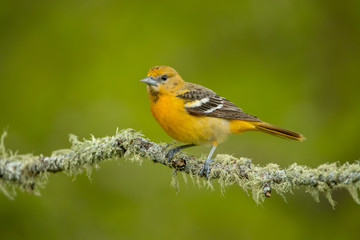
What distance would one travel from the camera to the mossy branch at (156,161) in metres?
2.58

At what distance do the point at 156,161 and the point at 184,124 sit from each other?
2.94ft

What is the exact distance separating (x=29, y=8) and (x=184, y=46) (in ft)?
8.37

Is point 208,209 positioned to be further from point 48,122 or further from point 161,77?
point 48,122

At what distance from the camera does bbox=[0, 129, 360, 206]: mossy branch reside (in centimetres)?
258

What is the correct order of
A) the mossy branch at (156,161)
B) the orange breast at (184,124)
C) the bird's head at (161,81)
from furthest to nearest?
the bird's head at (161,81), the orange breast at (184,124), the mossy branch at (156,161)

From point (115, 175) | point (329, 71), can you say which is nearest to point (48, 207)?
point (115, 175)

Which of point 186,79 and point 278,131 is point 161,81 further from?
point 278,131

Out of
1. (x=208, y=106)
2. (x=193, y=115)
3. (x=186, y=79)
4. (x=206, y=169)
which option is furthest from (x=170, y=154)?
(x=186, y=79)

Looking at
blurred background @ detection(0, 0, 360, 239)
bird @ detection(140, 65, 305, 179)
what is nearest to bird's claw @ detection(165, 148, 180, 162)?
bird @ detection(140, 65, 305, 179)

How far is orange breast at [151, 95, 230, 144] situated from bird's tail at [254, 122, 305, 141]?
426 mm

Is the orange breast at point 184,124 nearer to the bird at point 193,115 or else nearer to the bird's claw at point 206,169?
the bird at point 193,115

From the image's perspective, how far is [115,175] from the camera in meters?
5.32

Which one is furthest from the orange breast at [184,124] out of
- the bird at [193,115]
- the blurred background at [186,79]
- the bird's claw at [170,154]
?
the blurred background at [186,79]

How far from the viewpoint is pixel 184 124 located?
4336mm
